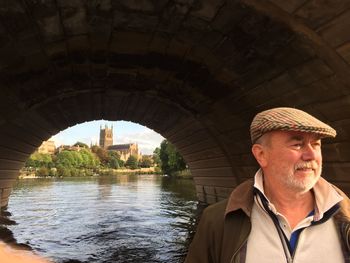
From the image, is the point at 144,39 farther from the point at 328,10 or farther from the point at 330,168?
the point at 330,168

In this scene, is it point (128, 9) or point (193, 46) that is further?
point (193, 46)

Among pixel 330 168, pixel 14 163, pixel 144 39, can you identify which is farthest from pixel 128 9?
pixel 14 163

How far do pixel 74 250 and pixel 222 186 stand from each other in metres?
5.84

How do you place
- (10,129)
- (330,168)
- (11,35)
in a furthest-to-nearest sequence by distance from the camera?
(10,129) → (330,168) → (11,35)

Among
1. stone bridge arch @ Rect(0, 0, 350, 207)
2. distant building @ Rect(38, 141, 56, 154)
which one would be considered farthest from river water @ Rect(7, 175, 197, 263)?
distant building @ Rect(38, 141, 56, 154)

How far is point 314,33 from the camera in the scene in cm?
521

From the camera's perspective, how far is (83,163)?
449 feet

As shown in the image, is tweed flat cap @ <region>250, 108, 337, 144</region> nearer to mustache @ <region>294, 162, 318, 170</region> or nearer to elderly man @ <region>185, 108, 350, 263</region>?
elderly man @ <region>185, 108, 350, 263</region>

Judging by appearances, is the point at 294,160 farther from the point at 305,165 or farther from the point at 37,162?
the point at 37,162

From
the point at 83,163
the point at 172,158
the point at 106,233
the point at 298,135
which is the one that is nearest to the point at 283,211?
the point at 298,135

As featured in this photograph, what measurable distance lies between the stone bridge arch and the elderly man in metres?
3.01

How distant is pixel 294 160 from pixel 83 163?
13919 cm

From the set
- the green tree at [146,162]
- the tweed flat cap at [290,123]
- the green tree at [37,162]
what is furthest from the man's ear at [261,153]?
the green tree at [146,162]

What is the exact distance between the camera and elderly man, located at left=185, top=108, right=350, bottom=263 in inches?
82.7
